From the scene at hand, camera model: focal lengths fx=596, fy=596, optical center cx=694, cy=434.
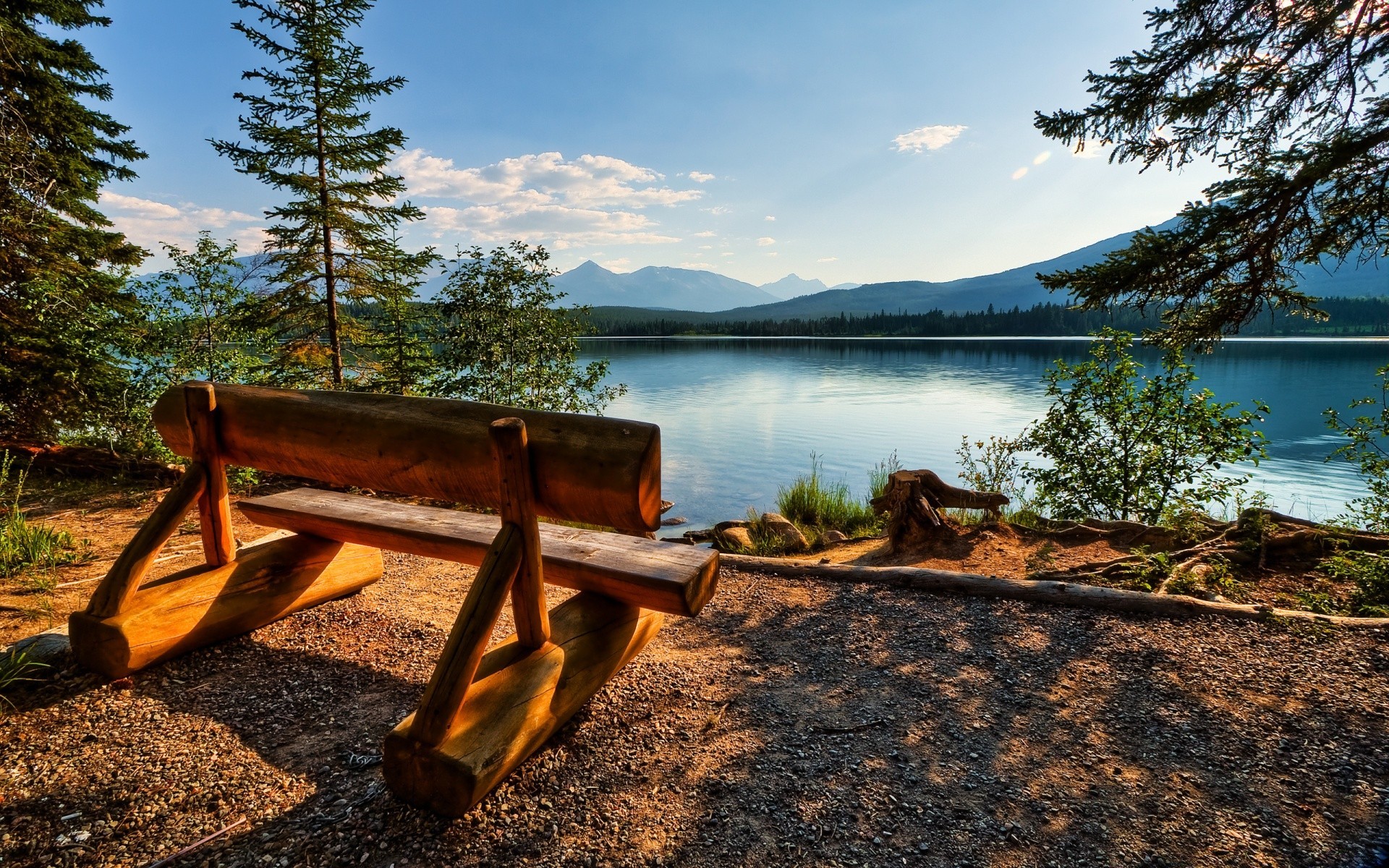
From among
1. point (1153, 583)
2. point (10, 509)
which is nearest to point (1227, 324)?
point (1153, 583)

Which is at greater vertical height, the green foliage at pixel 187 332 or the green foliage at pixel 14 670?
the green foliage at pixel 187 332

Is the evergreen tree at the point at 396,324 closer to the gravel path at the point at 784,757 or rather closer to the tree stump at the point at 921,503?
the gravel path at the point at 784,757

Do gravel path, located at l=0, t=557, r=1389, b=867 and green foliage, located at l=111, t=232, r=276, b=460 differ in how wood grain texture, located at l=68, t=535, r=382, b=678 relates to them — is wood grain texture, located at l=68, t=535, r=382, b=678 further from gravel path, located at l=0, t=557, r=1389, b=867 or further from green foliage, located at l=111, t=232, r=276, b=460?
A: green foliage, located at l=111, t=232, r=276, b=460

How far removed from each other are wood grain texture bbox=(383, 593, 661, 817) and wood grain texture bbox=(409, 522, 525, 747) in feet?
0.19

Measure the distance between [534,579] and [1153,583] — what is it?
487 centimetres

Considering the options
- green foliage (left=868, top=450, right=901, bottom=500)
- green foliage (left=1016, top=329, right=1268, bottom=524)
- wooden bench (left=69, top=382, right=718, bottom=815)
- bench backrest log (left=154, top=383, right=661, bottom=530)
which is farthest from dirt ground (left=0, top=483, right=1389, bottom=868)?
green foliage (left=868, top=450, right=901, bottom=500)

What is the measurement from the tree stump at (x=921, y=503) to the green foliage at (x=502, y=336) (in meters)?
5.80

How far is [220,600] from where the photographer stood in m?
3.43

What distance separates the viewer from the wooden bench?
2287mm

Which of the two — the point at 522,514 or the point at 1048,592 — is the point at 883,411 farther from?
the point at 522,514

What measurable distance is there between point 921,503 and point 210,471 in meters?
6.26

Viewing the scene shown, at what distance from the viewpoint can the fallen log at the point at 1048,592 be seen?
3.87 metres

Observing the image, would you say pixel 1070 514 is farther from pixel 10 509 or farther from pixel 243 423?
pixel 10 509

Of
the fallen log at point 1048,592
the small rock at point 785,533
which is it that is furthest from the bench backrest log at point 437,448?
the small rock at point 785,533
